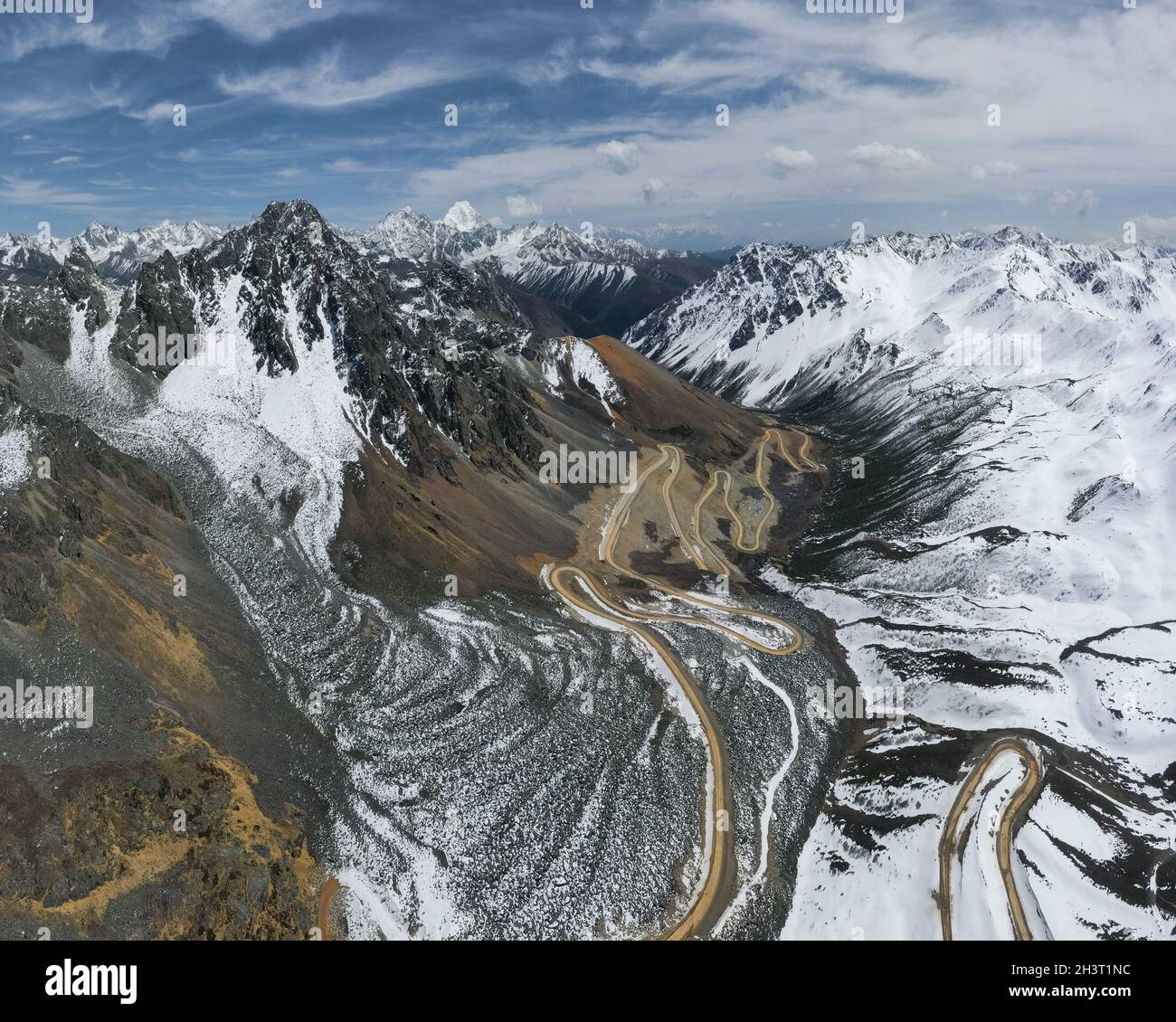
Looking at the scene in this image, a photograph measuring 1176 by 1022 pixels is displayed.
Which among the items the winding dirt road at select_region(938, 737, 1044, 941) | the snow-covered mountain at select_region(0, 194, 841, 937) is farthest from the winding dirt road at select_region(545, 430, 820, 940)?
the winding dirt road at select_region(938, 737, 1044, 941)

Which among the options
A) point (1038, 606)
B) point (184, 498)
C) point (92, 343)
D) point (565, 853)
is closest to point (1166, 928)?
point (565, 853)

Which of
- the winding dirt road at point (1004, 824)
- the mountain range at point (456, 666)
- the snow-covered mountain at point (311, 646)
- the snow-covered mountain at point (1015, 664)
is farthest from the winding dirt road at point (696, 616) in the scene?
the winding dirt road at point (1004, 824)

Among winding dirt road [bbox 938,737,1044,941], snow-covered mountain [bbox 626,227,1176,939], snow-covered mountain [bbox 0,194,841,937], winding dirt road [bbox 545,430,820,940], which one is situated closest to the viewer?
snow-covered mountain [bbox 0,194,841,937]

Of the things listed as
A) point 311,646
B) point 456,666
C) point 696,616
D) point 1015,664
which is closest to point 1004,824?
point 1015,664

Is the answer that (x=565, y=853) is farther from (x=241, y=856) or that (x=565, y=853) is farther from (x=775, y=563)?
(x=775, y=563)

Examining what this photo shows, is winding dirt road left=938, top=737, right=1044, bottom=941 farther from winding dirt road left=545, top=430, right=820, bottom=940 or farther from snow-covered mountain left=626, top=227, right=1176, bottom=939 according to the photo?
winding dirt road left=545, top=430, right=820, bottom=940

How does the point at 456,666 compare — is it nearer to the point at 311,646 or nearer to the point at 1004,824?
the point at 311,646
